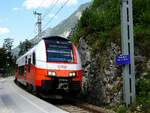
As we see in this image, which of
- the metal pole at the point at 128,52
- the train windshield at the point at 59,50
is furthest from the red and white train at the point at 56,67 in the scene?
the metal pole at the point at 128,52

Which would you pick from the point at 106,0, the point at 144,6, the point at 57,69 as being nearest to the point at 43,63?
the point at 57,69

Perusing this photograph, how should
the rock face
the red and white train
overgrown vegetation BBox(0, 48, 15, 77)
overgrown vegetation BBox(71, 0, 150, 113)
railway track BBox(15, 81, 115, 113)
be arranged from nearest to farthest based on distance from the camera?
overgrown vegetation BBox(71, 0, 150, 113)
railway track BBox(15, 81, 115, 113)
the rock face
the red and white train
overgrown vegetation BBox(0, 48, 15, 77)

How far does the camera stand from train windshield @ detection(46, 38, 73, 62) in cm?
2223

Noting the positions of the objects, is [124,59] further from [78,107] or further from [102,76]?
[78,107]

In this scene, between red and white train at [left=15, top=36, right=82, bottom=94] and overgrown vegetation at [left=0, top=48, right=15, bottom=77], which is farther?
overgrown vegetation at [left=0, top=48, right=15, bottom=77]

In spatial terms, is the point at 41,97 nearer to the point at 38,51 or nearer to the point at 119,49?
the point at 38,51

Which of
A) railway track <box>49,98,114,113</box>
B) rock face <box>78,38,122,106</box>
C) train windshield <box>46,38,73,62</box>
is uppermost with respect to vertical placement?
train windshield <box>46,38,73,62</box>

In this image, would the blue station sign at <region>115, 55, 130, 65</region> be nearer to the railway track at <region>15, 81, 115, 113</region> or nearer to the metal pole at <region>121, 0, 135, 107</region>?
the metal pole at <region>121, 0, 135, 107</region>

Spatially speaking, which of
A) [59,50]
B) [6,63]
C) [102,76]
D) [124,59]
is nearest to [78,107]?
[102,76]

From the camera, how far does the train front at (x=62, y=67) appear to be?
2139 cm

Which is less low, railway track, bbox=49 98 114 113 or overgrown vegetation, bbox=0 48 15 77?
overgrown vegetation, bbox=0 48 15 77

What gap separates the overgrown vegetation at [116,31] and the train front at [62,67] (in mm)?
1209

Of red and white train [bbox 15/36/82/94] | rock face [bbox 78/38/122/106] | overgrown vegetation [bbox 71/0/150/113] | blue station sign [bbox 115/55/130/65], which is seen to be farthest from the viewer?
red and white train [bbox 15/36/82/94]

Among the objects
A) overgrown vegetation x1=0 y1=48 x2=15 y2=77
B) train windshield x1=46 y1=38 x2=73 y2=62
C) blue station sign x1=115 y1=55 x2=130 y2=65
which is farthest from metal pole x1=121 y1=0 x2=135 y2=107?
overgrown vegetation x1=0 y1=48 x2=15 y2=77
